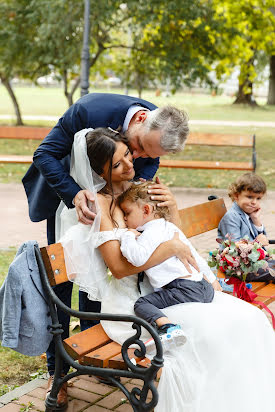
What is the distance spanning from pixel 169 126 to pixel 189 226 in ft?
4.26

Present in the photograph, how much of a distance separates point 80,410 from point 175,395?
32.1 inches

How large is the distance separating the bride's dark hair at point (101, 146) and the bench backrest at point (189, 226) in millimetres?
414

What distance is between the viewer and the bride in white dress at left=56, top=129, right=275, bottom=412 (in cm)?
306

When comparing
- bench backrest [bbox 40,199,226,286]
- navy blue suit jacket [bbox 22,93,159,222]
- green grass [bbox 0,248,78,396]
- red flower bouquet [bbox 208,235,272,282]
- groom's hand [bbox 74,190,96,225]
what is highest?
navy blue suit jacket [bbox 22,93,159,222]

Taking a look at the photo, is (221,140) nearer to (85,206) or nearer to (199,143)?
(199,143)

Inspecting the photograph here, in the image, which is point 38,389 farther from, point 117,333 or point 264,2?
point 264,2

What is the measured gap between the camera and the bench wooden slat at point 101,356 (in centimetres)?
312

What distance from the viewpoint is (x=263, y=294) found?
4.42 metres

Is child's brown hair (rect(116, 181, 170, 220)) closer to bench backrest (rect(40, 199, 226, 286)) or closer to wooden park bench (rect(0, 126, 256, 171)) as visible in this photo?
bench backrest (rect(40, 199, 226, 286))

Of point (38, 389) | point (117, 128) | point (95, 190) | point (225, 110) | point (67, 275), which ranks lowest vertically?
point (225, 110)

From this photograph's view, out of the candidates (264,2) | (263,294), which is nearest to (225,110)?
(264,2)

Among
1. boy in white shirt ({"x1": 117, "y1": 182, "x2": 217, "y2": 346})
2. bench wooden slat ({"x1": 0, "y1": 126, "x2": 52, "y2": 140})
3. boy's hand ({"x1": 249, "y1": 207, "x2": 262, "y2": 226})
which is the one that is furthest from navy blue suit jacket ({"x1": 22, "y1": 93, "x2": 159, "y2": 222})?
bench wooden slat ({"x1": 0, "y1": 126, "x2": 52, "y2": 140})

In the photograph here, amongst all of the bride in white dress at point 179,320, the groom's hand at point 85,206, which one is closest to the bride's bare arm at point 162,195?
the bride in white dress at point 179,320

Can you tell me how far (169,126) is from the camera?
134 inches
